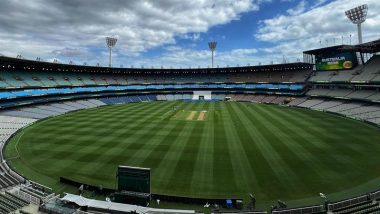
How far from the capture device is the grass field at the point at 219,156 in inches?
883

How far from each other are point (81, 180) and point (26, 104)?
173 feet

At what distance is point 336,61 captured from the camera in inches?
3068

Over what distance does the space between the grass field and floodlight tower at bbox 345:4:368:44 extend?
1668 inches

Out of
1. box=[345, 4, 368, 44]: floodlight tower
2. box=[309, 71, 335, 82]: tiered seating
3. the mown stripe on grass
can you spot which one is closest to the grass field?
the mown stripe on grass

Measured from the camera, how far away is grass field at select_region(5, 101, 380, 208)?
22.4 meters

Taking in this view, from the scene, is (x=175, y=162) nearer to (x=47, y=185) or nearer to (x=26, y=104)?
(x=47, y=185)

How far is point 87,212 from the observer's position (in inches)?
685

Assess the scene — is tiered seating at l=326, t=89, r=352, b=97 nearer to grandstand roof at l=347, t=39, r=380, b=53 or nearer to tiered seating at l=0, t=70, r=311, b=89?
grandstand roof at l=347, t=39, r=380, b=53

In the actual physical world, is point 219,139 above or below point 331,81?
below

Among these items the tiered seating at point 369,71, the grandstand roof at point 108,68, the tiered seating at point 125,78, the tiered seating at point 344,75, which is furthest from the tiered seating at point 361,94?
the grandstand roof at point 108,68

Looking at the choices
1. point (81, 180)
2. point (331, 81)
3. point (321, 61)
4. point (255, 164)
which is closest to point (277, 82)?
point (321, 61)

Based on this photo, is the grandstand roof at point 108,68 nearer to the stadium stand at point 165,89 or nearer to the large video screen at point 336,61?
the stadium stand at point 165,89

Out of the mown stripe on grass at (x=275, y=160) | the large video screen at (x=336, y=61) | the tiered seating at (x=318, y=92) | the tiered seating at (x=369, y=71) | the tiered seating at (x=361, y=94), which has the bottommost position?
the mown stripe on grass at (x=275, y=160)

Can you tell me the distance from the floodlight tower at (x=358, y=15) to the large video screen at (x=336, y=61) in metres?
7.75
